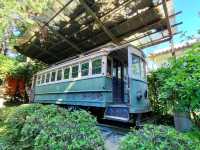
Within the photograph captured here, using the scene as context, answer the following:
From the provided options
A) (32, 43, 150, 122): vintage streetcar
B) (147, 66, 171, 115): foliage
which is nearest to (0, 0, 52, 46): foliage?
(32, 43, 150, 122): vintage streetcar

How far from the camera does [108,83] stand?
6832mm

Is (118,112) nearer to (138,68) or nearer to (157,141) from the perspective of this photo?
(138,68)

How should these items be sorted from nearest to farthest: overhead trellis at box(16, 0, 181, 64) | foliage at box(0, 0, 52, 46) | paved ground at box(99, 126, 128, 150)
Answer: paved ground at box(99, 126, 128, 150) < foliage at box(0, 0, 52, 46) < overhead trellis at box(16, 0, 181, 64)

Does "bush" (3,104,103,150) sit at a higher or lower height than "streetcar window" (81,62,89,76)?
lower

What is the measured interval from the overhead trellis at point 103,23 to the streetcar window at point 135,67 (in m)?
2.08

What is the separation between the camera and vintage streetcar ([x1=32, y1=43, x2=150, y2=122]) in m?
6.10

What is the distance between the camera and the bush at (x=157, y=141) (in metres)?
2.02

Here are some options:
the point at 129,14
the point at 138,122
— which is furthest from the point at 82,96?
the point at 129,14

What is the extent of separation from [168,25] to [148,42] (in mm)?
2142

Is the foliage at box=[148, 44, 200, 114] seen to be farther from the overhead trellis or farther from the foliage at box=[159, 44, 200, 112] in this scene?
the overhead trellis

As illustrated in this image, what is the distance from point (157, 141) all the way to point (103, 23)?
7.13m

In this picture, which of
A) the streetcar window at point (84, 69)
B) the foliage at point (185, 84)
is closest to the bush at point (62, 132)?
the foliage at point (185, 84)

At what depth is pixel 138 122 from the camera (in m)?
5.71

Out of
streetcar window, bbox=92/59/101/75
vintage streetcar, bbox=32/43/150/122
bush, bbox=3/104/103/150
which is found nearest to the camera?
bush, bbox=3/104/103/150
